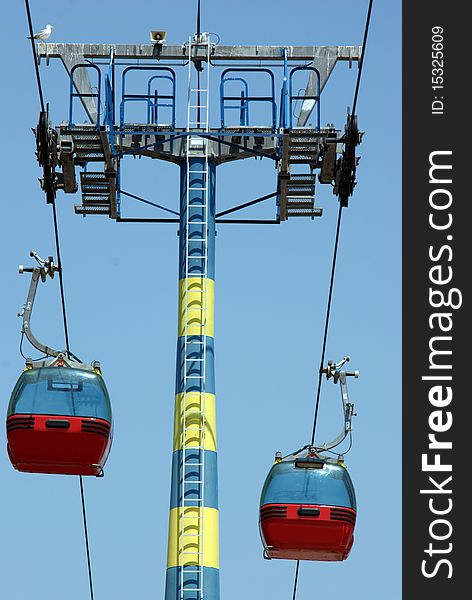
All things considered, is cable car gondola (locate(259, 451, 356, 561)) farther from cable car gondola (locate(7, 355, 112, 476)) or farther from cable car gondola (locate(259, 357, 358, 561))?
cable car gondola (locate(7, 355, 112, 476))

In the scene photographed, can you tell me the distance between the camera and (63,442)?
26.0m

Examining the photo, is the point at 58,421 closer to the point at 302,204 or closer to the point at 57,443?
the point at 57,443

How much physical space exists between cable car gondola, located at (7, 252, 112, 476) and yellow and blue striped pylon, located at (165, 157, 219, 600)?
114 inches

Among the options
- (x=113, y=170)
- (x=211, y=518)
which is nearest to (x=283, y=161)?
(x=113, y=170)

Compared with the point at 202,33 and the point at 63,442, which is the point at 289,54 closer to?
the point at 202,33

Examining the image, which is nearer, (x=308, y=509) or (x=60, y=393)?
(x=60, y=393)

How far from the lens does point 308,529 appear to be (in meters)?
26.9

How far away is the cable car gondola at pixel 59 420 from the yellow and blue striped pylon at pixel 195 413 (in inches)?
114

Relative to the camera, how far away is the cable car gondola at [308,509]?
26.9 metres

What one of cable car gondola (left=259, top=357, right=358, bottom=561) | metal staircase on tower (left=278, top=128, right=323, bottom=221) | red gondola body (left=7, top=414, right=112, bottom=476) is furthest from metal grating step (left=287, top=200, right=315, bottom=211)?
red gondola body (left=7, top=414, right=112, bottom=476)

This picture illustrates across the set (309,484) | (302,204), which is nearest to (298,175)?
(302,204)

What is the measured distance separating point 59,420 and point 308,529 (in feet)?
11.7

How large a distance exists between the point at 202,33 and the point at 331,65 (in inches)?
76.8

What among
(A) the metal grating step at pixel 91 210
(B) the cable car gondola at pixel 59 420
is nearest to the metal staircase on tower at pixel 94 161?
(A) the metal grating step at pixel 91 210
